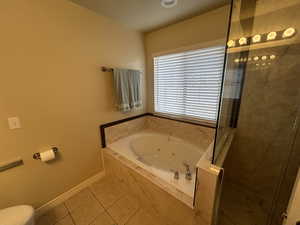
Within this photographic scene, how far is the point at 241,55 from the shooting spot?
4.94 ft

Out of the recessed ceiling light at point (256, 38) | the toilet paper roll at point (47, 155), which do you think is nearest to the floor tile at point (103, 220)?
the toilet paper roll at point (47, 155)

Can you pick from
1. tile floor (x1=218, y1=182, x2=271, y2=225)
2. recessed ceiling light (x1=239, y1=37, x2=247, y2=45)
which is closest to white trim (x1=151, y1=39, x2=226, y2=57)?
recessed ceiling light (x1=239, y1=37, x2=247, y2=45)

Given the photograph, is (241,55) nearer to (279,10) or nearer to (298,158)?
(279,10)

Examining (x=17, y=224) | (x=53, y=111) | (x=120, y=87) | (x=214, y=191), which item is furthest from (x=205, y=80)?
(x=17, y=224)

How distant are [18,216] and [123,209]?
952 millimetres

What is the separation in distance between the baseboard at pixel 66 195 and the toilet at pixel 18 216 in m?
0.53

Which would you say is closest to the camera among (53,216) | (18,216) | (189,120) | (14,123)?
(18,216)

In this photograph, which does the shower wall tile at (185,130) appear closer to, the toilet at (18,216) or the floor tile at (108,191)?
the floor tile at (108,191)

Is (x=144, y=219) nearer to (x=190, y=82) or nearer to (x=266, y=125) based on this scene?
(x=266, y=125)

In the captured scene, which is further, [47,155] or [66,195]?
[66,195]

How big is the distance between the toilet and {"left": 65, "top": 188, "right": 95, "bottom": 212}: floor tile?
0.57 m

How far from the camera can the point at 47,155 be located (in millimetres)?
1325

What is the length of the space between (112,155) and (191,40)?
2.07 metres

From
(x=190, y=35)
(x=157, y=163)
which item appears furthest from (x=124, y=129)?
Answer: (x=190, y=35)
